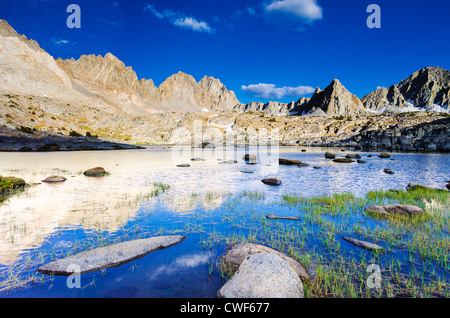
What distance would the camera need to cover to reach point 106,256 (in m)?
8.34

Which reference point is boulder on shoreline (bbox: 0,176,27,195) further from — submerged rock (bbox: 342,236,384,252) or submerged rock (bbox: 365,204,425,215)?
submerged rock (bbox: 365,204,425,215)

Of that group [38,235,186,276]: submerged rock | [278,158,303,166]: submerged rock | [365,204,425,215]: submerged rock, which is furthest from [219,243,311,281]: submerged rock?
[278,158,303,166]: submerged rock

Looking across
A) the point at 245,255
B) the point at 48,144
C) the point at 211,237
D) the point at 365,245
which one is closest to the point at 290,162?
the point at 365,245

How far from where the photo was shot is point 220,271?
306 inches

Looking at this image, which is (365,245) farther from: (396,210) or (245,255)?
(396,210)

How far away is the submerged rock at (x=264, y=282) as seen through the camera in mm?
5957

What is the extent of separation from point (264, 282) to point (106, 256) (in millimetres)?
5950

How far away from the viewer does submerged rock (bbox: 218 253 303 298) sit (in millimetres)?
5957

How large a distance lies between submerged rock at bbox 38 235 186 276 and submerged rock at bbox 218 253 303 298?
4.13 m

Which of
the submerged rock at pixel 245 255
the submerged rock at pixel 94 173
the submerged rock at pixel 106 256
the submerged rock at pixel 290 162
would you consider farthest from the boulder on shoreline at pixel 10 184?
the submerged rock at pixel 290 162

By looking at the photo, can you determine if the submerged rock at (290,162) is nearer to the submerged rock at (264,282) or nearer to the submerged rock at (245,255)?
the submerged rock at (245,255)

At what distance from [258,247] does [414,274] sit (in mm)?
5174

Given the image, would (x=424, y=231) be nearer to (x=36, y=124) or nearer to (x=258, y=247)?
(x=258, y=247)
